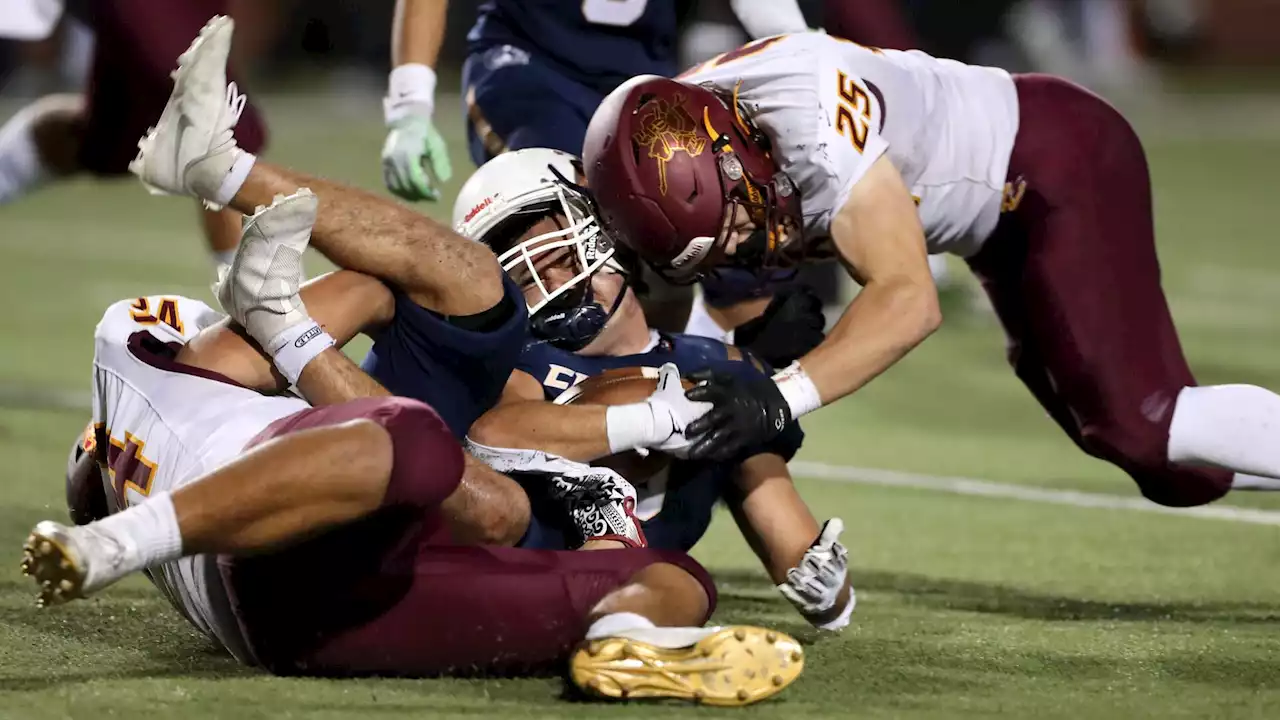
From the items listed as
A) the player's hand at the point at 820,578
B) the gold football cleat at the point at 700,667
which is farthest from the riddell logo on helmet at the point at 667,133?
the gold football cleat at the point at 700,667

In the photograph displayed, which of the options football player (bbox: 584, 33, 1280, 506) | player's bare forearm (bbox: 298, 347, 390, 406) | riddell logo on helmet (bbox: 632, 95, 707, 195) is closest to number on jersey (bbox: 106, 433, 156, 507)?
player's bare forearm (bbox: 298, 347, 390, 406)

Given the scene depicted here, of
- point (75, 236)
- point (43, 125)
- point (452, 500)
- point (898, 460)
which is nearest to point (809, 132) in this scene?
point (452, 500)

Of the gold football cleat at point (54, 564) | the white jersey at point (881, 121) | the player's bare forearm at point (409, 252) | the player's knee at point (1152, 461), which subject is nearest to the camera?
the gold football cleat at point (54, 564)

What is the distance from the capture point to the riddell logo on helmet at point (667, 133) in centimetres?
377

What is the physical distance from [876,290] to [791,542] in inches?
20.5

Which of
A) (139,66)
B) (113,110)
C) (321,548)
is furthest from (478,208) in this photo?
(113,110)

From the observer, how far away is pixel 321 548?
3092mm

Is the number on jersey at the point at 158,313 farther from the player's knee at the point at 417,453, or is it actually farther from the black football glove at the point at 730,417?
the black football glove at the point at 730,417

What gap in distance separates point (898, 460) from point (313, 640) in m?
3.11

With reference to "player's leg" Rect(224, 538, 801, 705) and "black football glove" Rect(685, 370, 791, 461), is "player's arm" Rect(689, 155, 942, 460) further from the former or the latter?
"player's leg" Rect(224, 538, 801, 705)

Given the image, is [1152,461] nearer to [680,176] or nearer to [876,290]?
[876,290]

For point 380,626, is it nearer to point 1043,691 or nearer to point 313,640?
point 313,640

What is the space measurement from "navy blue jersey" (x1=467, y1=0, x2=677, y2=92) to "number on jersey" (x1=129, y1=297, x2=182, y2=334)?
175cm

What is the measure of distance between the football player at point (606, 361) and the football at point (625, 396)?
1.1 inches
